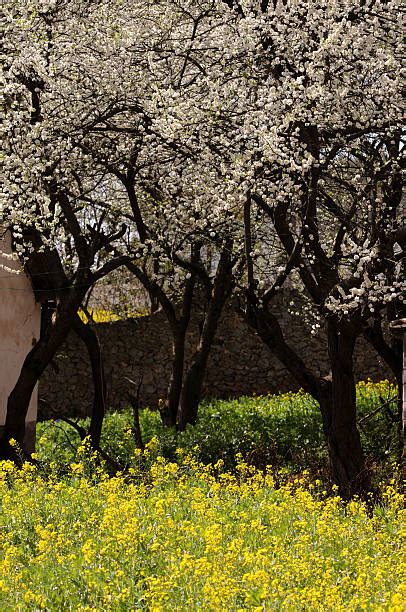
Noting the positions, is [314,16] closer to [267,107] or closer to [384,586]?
[267,107]

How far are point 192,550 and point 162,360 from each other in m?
16.8

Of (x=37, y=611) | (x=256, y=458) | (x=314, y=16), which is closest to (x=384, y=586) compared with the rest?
(x=37, y=611)

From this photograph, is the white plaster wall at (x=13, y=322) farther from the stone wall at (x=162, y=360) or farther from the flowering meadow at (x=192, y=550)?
the stone wall at (x=162, y=360)

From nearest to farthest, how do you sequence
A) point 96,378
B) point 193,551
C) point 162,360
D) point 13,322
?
point 193,551
point 96,378
point 13,322
point 162,360

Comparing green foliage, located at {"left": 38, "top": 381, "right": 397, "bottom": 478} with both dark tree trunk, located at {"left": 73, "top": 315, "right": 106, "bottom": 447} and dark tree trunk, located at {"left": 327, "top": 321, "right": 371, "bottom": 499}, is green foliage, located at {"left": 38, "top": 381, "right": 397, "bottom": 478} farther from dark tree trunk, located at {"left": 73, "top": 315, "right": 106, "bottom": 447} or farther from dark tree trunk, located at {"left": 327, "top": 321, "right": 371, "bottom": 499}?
dark tree trunk, located at {"left": 327, "top": 321, "right": 371, "bottom": 499}

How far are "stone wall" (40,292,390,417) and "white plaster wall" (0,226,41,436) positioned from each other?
703 cm

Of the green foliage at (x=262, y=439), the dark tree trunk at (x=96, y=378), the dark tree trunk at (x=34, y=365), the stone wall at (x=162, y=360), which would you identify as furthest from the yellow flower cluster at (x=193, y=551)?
the stone wall at (x=162, y=360)

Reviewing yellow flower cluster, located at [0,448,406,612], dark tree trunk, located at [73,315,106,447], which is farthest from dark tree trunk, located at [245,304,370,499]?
dark tree trunk, located at [73,315,106,447]

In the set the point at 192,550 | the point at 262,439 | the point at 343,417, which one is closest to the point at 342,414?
the point at 343,417

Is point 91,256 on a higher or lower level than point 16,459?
higher

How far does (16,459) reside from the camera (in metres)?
11.6

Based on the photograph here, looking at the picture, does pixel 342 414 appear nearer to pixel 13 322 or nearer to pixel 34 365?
pixel 34 365

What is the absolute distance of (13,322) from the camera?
15.0 meters

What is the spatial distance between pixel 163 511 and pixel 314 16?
4.76m
